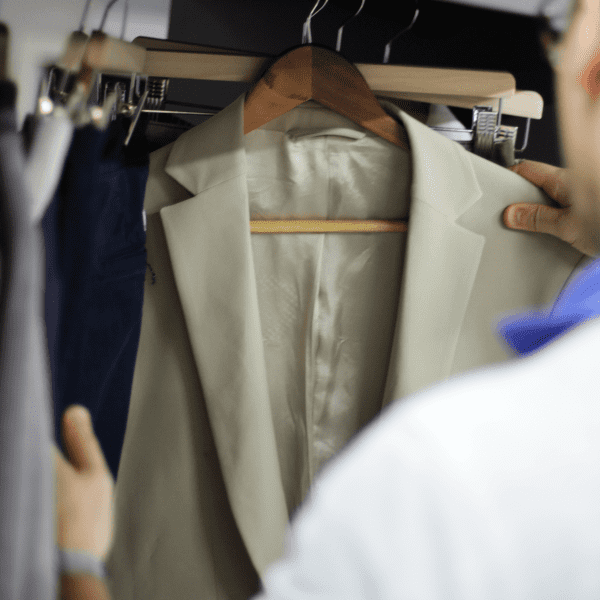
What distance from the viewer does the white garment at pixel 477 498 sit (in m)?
0.17

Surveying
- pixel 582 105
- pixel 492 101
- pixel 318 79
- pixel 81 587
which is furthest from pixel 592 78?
pixel 81 587

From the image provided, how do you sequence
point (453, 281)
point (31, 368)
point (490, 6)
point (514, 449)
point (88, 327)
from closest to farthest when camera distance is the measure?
point (514, 449)
point (31, 368)
point (88, 327)
point (453, 281)
point (490, 6)

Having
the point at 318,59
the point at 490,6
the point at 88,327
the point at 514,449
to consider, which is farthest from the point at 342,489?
the point at 490,6

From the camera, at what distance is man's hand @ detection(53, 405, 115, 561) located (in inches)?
15.3

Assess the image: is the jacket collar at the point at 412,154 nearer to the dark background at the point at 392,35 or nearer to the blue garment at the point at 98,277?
the blue garment at the point at 98,277

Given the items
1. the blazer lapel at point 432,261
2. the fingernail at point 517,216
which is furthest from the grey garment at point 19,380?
the fingernail at point 517,216

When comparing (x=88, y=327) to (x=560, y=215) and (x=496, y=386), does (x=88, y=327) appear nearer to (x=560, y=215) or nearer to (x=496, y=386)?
(x=496, y=386)

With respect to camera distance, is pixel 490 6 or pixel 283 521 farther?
pixel 490 6

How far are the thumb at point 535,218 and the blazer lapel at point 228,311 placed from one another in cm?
29

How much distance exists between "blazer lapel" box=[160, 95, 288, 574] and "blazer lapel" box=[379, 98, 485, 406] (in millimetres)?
150

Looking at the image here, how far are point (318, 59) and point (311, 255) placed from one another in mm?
204

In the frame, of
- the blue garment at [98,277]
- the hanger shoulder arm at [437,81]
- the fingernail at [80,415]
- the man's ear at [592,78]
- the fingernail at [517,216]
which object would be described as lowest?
the fingernail at [80,415]

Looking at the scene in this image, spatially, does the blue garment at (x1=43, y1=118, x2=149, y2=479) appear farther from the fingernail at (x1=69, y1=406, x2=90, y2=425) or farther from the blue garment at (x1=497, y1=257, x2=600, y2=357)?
the blue garment at (x1=497, y1=257, x2=600, y2=357)

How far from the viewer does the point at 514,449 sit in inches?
6.8
